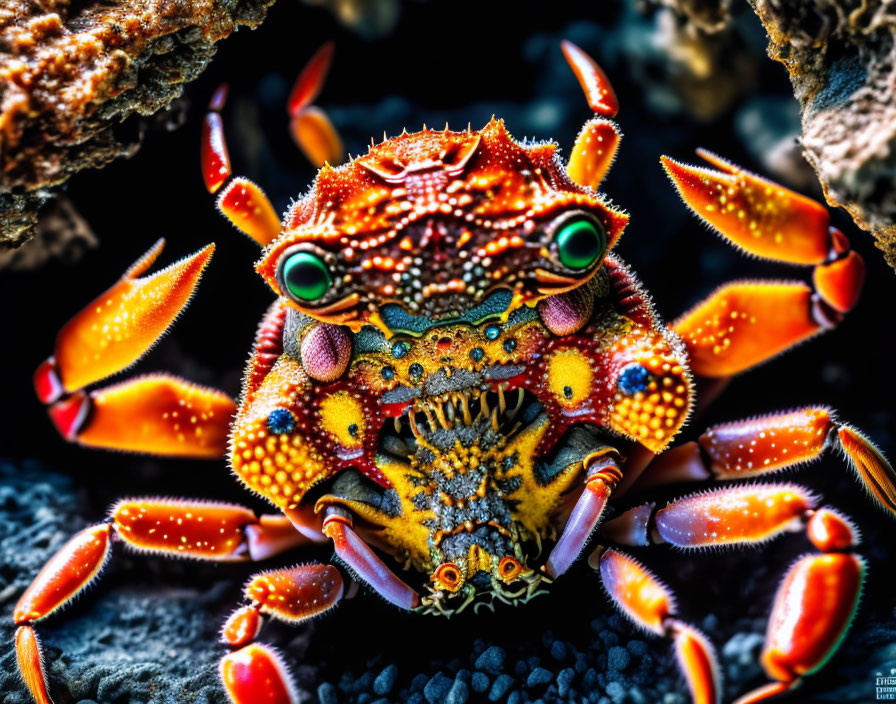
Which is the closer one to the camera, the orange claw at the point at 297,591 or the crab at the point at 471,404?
the crab at the point at 471,404

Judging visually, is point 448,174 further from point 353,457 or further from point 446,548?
point 446,548

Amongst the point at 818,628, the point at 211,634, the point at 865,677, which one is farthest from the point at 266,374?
the point at 865,677

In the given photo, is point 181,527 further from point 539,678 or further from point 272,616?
point 539,678

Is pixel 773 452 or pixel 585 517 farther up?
pixel 585 517

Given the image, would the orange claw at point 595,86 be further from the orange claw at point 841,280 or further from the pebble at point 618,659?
the pebble at point 618,659

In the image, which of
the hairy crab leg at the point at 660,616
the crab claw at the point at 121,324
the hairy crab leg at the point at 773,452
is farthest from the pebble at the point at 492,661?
the crab claw at the point at 121,324

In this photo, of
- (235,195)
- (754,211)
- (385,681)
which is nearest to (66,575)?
(385,681)
